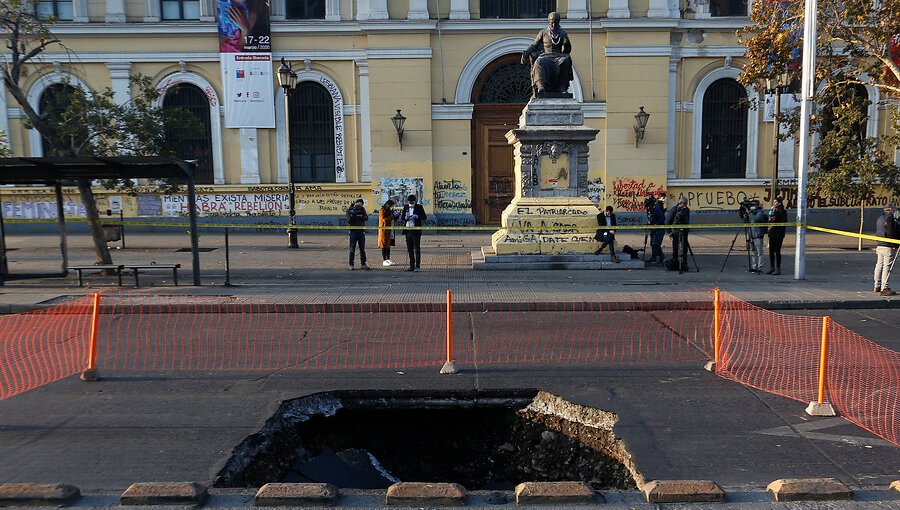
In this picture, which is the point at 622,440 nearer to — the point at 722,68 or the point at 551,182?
the point at 551,182

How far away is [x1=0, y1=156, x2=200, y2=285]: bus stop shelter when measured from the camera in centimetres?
1258

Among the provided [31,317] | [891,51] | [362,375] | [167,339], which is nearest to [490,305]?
[362,375]

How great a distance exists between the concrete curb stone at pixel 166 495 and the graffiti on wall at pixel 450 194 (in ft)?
68.1

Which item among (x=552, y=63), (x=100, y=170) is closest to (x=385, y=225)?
(x=552, y=63)

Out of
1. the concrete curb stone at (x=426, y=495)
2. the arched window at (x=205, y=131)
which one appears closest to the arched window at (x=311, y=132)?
the arched window at (x=205, y=131)

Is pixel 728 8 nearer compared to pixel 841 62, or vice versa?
pixel 841 62

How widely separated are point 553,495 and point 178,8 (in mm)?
25811

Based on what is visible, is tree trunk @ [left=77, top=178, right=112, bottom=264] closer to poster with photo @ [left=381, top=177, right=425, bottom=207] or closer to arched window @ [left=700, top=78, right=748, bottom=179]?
poster with photo @ [left=381, top=177, right=425, bottom=207]

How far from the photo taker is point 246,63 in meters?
24.1

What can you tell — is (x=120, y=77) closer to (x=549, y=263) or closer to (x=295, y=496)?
(x=549, y=263)

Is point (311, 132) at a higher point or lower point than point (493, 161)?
higher

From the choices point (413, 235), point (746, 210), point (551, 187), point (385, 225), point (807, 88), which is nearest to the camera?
point (807, 88)

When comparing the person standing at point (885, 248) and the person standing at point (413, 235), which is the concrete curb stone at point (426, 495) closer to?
the person standing at point (413, 235)

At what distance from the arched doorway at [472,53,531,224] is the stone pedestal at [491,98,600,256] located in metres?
9.44
